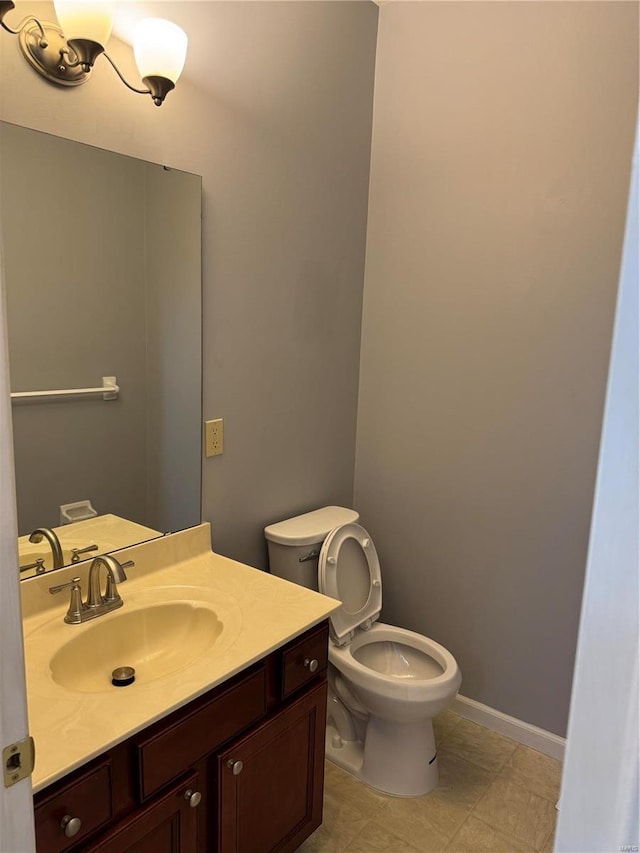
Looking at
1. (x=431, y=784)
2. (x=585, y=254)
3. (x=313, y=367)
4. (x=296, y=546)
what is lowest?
(x=431, y=784)

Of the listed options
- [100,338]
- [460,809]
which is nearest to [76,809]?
[100,338]

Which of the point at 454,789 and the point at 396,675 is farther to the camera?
the point at 396,675

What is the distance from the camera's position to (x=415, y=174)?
231 centimetres

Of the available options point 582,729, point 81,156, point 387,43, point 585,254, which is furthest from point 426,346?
Answer: point 582,729

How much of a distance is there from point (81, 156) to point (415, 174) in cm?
134

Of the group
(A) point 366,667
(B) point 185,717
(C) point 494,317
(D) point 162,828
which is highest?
(C) point 494,317

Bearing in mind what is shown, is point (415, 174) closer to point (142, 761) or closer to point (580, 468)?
point (580, 468)

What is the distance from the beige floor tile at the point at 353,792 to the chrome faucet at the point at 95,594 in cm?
111

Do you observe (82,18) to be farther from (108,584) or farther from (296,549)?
(296,549)

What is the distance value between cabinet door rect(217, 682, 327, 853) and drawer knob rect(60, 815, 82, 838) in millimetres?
348

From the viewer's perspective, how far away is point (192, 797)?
4.02ft

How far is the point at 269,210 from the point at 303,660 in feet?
4.62

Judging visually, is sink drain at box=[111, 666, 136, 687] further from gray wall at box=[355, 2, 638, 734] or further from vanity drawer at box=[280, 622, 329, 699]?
gray wall at box=[355, 2, 638, 734]

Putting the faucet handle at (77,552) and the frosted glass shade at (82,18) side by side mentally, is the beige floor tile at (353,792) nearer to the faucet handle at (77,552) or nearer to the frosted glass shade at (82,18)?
the faucet handle at (77,552)
